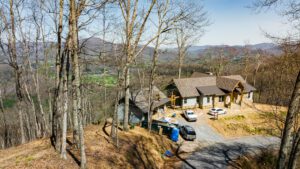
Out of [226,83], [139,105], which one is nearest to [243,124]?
[226,83]

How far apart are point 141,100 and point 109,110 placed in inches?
294

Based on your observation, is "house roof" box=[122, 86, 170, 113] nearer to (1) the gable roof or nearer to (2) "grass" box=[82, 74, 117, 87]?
(1) the gable roof

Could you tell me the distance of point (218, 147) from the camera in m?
18.2

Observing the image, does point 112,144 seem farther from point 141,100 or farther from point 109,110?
point 109,110

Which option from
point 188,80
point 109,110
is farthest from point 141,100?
point 188,80

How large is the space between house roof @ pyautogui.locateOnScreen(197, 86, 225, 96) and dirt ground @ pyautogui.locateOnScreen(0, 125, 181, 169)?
13.8 metres

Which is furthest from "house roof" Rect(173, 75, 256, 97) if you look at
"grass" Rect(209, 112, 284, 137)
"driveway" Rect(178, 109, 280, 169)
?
"driveway" Rect(178, 109, 280, 169)

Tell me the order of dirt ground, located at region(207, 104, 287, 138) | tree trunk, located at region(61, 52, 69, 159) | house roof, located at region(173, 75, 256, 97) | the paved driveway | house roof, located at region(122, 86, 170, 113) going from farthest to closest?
house roof, located at region(173, 75, 256, 97) < house roof, located at region(122, 86, 170, 113) < dirt ground, located at region(207, 104, 287, 138) < the paved driveway < tree trunk, located at region(61, 52, 69, 159)

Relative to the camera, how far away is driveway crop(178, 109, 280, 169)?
14501 millimetres

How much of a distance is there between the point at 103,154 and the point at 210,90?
73.6 feet

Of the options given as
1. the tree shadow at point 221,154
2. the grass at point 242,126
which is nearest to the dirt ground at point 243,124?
the grass at point 242,126

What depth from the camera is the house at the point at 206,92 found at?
29.3 metres

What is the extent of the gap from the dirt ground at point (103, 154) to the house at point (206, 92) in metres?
12.7

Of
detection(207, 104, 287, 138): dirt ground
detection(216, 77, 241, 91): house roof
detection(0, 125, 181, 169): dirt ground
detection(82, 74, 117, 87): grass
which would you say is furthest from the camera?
detection(216, 77, 241, 91): house roof
